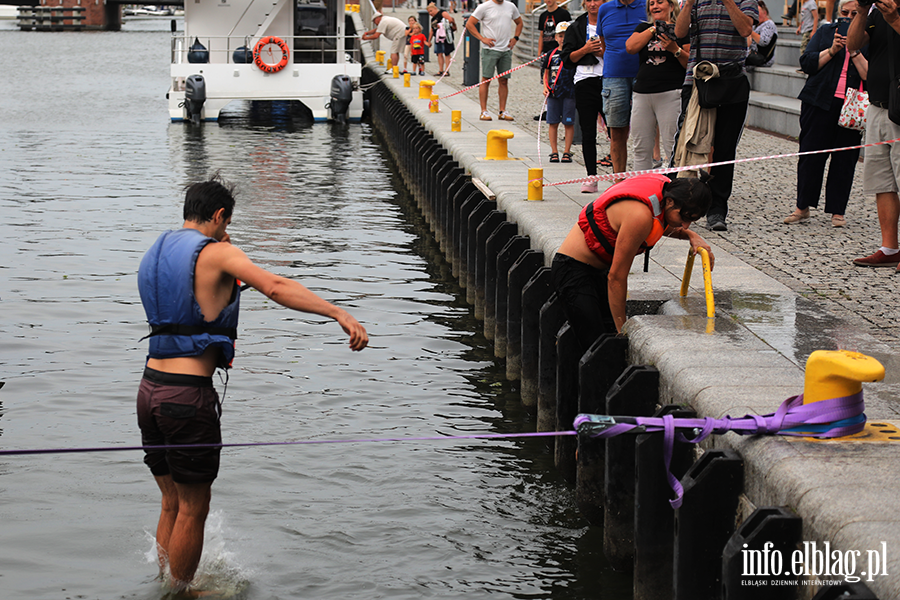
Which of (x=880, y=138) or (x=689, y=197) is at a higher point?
(x=880, y=138)

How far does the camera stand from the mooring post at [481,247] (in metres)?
10.0

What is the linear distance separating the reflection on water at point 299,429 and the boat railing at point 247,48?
402 inches

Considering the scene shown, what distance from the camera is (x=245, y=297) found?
11.3 meters

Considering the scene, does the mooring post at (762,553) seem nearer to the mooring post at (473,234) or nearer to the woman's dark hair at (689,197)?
the woman's dark hair at (689,197)

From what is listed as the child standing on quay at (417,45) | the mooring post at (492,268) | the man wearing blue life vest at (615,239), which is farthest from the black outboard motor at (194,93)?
the man wearing blue life vest at (615,239)

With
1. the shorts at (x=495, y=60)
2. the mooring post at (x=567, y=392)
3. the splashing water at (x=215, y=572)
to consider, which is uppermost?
the shorts at (x=495, y=60)

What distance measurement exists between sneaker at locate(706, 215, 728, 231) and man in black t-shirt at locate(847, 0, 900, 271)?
144 centimetres

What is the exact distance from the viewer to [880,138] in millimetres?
8273

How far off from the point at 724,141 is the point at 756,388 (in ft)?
16.5

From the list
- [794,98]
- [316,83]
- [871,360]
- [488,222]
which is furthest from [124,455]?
[316,83]

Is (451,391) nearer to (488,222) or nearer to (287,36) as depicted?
(488,222)

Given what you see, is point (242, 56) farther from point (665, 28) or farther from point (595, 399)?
point (595, 399)

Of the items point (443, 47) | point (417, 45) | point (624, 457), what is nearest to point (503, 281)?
point (624, 457)

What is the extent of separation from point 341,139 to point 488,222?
15.2 m
